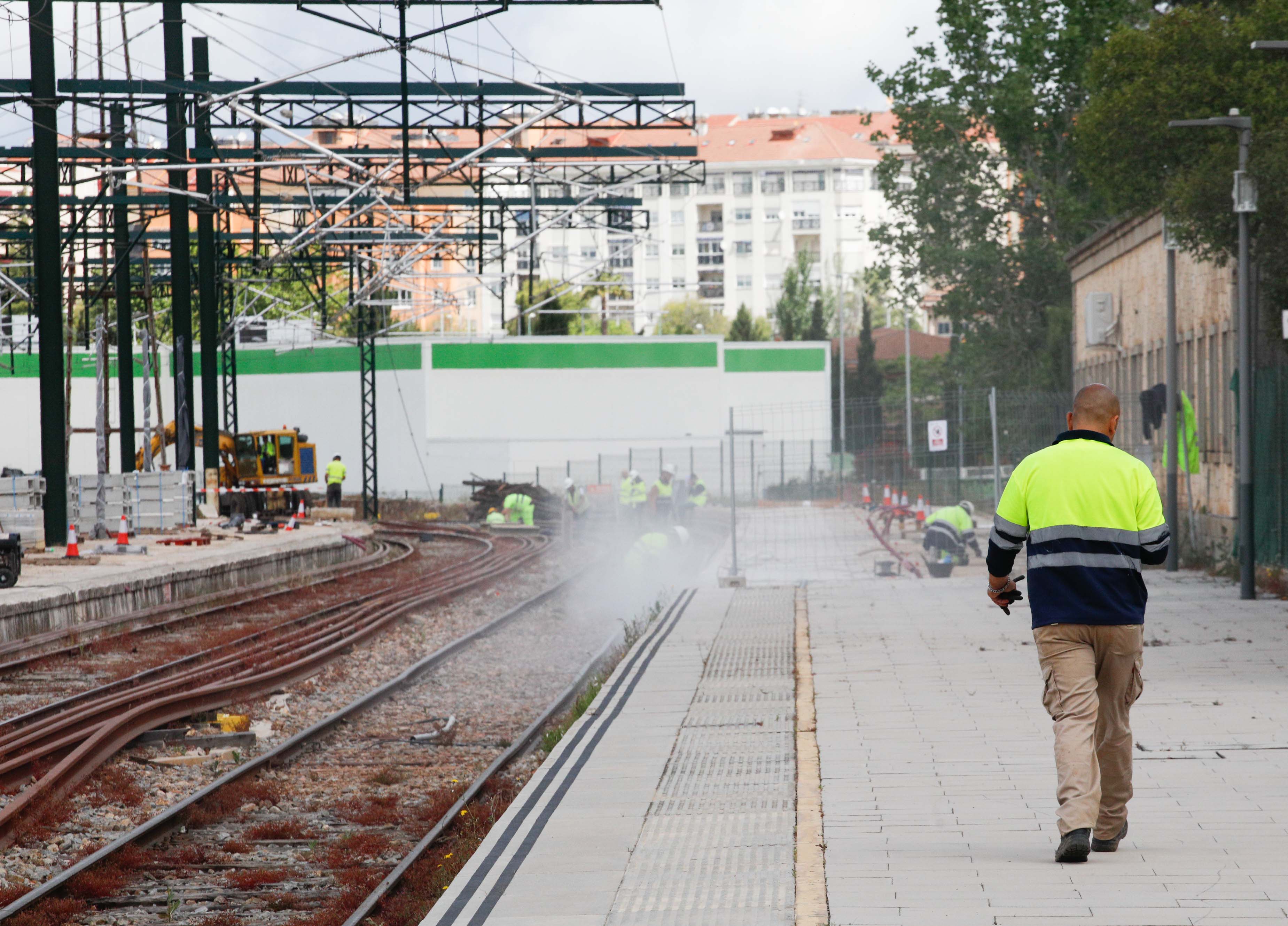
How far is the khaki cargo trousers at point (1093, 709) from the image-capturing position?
597 cm

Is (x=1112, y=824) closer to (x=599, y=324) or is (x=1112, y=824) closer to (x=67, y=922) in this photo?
(x=67, y=922)

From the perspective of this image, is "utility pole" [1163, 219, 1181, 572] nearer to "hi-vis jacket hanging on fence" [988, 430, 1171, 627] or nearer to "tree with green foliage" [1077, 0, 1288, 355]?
"tree with green foliage" [1077, 0, 1288, 355]

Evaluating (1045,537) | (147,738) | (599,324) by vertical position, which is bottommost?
(147,738)

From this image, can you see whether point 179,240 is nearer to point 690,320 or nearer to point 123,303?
point 123,303

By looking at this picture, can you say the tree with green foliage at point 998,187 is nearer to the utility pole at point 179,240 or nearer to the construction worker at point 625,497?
the construction worker at point 625,497

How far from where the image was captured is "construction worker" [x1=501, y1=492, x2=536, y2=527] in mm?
43969

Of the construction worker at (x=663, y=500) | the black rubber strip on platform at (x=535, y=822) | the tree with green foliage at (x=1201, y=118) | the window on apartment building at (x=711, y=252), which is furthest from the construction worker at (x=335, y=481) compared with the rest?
the window on apartment building at (x=711, y=252)

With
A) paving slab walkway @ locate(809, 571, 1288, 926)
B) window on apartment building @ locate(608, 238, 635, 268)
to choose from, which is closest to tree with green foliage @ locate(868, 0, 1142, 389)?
paving slab walkway @ locate(809, 571, 1288, 926)

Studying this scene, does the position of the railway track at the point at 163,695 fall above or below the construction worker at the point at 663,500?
below

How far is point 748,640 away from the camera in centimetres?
1534

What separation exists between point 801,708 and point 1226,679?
3.20 metres

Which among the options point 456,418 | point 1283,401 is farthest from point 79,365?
point 1283,401

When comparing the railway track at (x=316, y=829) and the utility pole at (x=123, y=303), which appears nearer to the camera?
the railway track at (x=316, y=829)

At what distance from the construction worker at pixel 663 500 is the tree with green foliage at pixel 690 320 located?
64651mm
